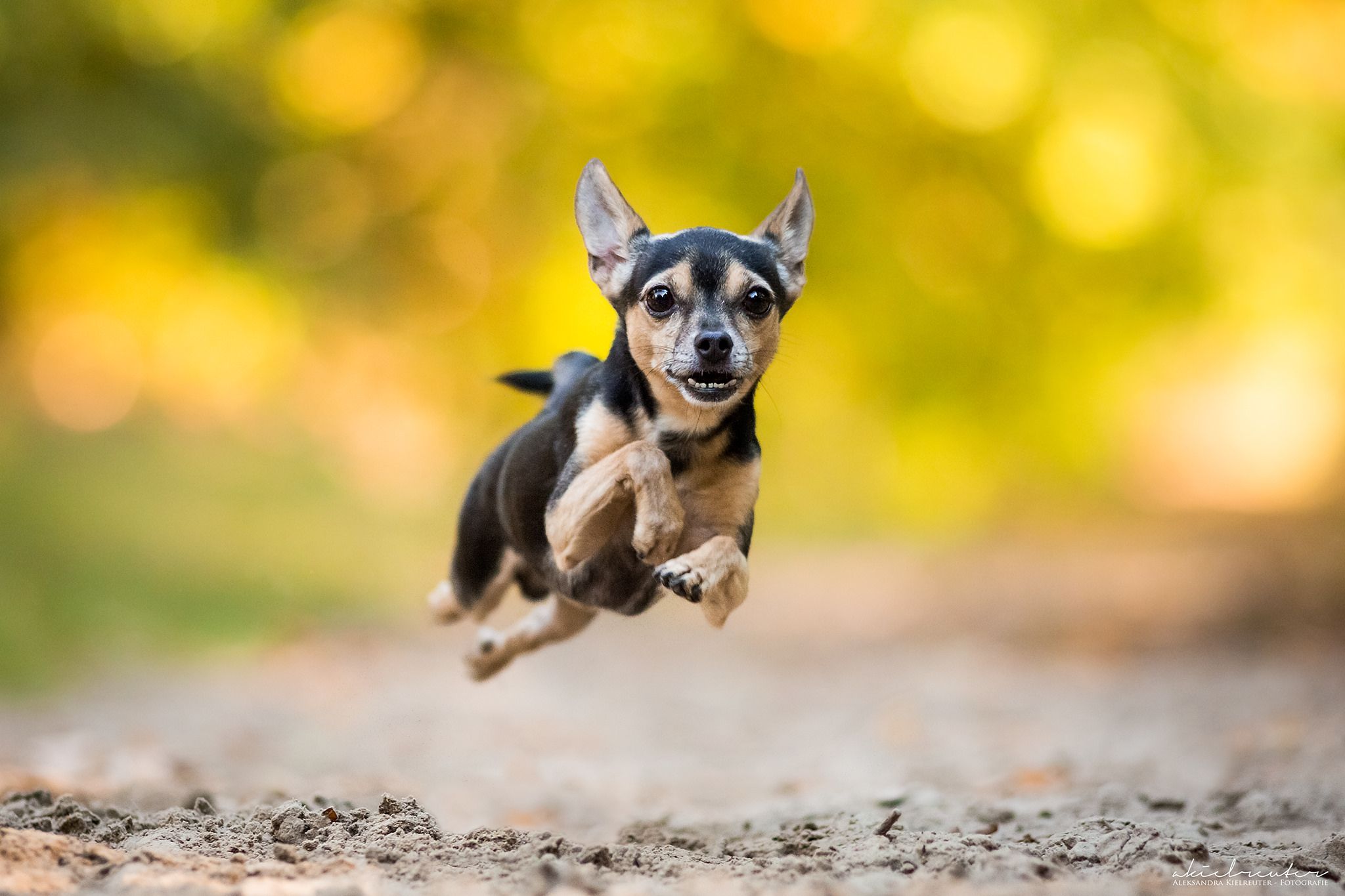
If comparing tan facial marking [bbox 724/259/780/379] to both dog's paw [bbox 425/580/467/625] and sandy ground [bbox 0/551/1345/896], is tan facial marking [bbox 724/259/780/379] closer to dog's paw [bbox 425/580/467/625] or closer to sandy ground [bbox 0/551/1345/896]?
sandy ground [bbox 0/551/1345/896]

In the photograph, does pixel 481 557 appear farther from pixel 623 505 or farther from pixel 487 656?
pixel 623 505

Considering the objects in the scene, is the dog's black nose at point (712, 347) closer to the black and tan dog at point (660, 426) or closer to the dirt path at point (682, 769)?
the black and tan dog at point (660, 426)

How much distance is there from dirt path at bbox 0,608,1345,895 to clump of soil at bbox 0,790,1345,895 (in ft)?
0.06

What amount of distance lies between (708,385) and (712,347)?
0.14 m

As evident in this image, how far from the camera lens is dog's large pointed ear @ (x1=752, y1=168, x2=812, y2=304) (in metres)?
5.19

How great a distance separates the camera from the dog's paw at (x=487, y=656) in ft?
20.5

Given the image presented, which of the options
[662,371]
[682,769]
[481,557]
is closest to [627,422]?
[662,371]

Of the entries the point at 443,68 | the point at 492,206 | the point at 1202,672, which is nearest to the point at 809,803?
the point at 1202,672

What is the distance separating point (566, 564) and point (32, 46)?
11.8 metres

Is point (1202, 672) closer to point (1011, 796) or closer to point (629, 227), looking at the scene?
point (1011, 796)

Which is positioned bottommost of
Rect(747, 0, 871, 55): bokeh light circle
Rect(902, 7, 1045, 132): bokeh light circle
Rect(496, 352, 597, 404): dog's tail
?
Rect(496, 352, 597, 404): dog's tail

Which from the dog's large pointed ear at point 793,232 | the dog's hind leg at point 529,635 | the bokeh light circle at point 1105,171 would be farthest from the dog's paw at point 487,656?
the bokeh light circle at point 1105,171

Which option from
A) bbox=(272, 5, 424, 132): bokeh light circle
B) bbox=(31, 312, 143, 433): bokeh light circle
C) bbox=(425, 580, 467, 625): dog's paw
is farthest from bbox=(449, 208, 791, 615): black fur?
bbox=(31, 312, 143, 433): bokeh light circle

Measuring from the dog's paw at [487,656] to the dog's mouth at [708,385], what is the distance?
2.02 metres
